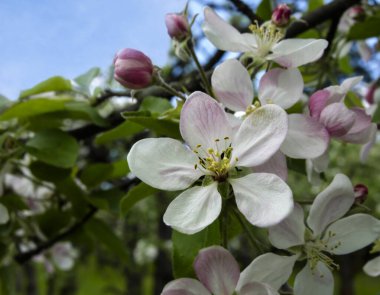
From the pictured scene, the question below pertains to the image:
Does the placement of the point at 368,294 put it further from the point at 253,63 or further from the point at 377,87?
the point at 253,63

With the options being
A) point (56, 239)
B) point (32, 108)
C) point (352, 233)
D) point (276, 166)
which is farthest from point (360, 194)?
point (56, 239)

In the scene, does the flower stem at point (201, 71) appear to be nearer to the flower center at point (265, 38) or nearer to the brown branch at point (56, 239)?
the flower center at point (265, 38)

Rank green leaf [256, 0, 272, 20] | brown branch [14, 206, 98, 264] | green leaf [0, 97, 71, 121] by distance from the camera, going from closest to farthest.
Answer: green leaf [0, 97, 71, 121] → green leaf [256, 0, 272, 20] → brown branch [14, 206, 98, 264]

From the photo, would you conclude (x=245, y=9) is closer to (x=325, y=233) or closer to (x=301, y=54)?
(x=301, y=54)

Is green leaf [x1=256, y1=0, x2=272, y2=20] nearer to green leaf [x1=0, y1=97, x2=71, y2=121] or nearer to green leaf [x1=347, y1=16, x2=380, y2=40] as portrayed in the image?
green leaf [x1=347, y1=16, x2=380, y2=40]

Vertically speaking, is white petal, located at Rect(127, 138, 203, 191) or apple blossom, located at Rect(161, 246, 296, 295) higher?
white petal, located at Rect(127, 138, 203, 191)

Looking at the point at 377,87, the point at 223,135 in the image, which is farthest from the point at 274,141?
the point at 377,87

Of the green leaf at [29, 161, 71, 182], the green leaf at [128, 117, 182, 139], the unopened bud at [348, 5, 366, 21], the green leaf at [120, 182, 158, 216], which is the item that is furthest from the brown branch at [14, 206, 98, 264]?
the unopened bud at [348, 5, 366, 21]
